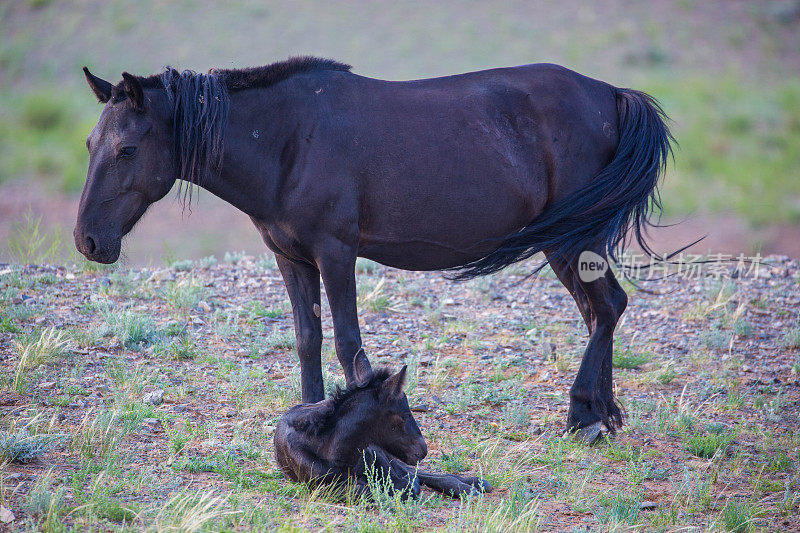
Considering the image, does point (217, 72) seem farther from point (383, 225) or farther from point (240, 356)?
point (240, 356)

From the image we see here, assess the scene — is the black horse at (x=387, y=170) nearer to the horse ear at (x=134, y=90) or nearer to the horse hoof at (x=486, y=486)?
the horse ear at (x=134, y=90)

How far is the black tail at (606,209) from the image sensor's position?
215 inches

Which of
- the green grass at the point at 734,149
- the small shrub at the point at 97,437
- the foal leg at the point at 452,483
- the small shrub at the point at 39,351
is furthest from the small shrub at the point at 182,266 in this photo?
the green grass at the point at 734,149

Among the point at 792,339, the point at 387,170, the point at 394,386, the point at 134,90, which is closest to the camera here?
the point at 394,386

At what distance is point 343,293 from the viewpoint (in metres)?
4.86

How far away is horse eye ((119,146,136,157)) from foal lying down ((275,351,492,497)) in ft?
5.84

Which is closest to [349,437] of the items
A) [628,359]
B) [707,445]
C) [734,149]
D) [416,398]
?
[416,398]

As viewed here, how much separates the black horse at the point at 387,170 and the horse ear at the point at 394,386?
638 mm

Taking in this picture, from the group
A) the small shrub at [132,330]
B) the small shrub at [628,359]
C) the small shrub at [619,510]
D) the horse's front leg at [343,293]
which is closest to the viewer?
the small shrub at [619,510]

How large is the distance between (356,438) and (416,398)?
5.37 ft

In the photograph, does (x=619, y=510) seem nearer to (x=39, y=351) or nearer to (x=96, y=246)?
(x=96, y=246)

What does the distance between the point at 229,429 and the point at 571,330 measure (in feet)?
11.8

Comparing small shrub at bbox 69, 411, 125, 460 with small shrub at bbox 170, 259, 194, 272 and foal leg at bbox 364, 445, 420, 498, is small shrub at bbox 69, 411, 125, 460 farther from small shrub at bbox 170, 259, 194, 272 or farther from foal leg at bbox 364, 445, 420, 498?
small shrub at bbox 170, 259, 194, 272

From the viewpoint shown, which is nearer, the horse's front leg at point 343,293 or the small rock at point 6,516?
the small rock at point 6,516
